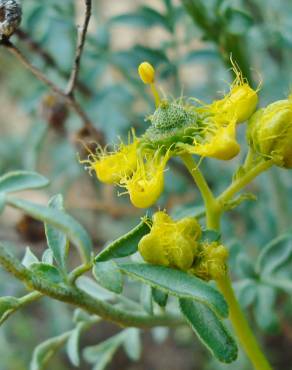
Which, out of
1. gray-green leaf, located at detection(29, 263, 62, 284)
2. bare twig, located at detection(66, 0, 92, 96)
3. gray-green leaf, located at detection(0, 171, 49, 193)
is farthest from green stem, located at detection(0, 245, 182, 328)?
bare twig, located at detection(66, 0, 92, 96)

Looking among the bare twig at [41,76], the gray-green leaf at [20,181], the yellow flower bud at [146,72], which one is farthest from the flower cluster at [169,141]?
the bare twig at [41,76]

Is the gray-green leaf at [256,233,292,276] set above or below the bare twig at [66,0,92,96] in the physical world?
below

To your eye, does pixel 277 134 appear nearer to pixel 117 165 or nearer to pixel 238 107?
pixel 238 107

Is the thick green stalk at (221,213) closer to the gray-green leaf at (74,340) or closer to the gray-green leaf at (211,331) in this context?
the gray-green leaf at (211,331)

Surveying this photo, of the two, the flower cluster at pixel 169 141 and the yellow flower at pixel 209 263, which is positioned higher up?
the flower cluster at pixel 169 141

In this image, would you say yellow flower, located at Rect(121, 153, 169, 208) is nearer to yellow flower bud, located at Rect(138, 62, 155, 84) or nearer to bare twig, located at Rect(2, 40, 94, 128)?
yellow flower bud, located at Rect(138, 62, 155, 84)

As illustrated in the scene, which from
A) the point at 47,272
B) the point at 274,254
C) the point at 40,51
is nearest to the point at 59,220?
the point at 47,272
